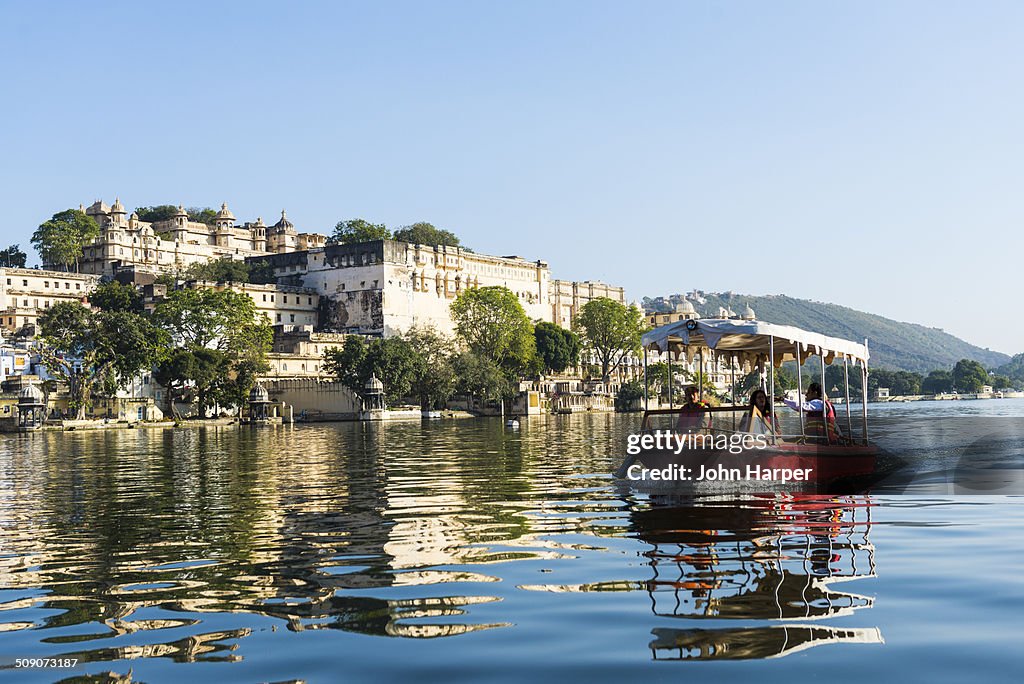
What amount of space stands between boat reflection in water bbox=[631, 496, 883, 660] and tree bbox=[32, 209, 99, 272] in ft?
488

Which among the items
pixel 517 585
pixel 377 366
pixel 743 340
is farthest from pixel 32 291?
pixel 517 585

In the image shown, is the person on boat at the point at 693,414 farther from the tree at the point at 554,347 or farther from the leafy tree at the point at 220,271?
the tree at the point at 554,347

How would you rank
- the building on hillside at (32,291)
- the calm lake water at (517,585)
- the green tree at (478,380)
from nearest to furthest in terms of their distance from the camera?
the calm lake water at (517,585) < the building on hillside at (32,291) < the green tree at (478,380)

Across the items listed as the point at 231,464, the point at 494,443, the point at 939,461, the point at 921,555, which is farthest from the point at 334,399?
the point at 921,555

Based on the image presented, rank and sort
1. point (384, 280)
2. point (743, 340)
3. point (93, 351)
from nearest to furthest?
point (743, 340) → point (93, 351) → point (384, 280)

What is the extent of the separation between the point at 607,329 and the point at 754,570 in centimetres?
15812

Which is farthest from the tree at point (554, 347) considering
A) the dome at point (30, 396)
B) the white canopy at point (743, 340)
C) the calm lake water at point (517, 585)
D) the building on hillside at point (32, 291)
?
the calm lake water at point (517, 585)

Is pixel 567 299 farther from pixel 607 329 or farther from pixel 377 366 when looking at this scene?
pixel 377 366

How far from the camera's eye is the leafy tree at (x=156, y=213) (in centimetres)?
18038

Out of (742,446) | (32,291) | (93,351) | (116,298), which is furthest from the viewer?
(32,291)

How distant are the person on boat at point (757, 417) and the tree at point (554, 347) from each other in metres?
129

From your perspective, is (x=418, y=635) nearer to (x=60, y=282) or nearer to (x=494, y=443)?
(x=494, y=443)

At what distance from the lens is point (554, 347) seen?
15700 cm

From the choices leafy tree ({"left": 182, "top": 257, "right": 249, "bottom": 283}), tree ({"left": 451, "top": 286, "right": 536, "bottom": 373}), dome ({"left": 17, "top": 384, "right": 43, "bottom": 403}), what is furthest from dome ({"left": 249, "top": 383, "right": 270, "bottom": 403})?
leafy tree ({"left": 182, "top": 257, "right": 249, "bottom": 283})
